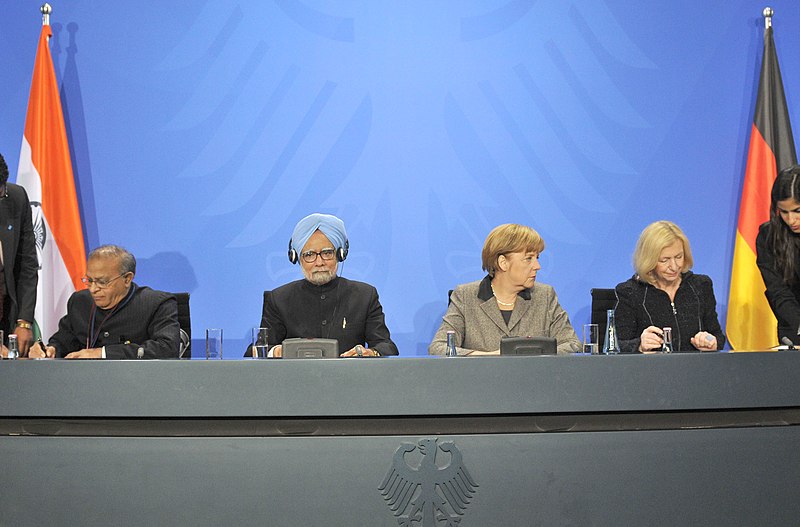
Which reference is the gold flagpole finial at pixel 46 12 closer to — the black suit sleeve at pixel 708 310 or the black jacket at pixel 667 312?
the black jacket at pixel 667 312

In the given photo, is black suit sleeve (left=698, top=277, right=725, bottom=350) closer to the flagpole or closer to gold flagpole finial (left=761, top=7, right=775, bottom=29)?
gold flagpole finial (left=761, top=7, right=775, bottom=29)

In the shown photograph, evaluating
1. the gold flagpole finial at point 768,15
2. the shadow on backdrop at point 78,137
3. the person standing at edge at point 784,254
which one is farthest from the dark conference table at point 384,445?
the gold flagpole finial at point 768,15

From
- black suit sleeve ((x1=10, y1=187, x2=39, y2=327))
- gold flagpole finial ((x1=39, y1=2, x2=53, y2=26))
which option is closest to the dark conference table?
black suit sleeve ((x1=10, y1=187, x2=39, y2=327))

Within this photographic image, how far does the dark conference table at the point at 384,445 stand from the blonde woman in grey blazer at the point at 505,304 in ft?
3.67

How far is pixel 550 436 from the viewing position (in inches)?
70.6

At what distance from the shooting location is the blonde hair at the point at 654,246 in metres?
2.97

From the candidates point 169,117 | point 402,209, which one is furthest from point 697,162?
point 169,117

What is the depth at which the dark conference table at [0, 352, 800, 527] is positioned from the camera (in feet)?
5.78

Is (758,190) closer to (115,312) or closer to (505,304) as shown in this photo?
(505,304)

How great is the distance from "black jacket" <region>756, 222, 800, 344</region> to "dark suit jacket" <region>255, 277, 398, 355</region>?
1456 mm

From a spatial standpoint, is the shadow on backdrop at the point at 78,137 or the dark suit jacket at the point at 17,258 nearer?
the dark suit jacket at the point at 17,258

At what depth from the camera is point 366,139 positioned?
13.9ft

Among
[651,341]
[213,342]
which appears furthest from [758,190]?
[213,342]

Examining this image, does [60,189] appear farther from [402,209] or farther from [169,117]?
[402,209]
